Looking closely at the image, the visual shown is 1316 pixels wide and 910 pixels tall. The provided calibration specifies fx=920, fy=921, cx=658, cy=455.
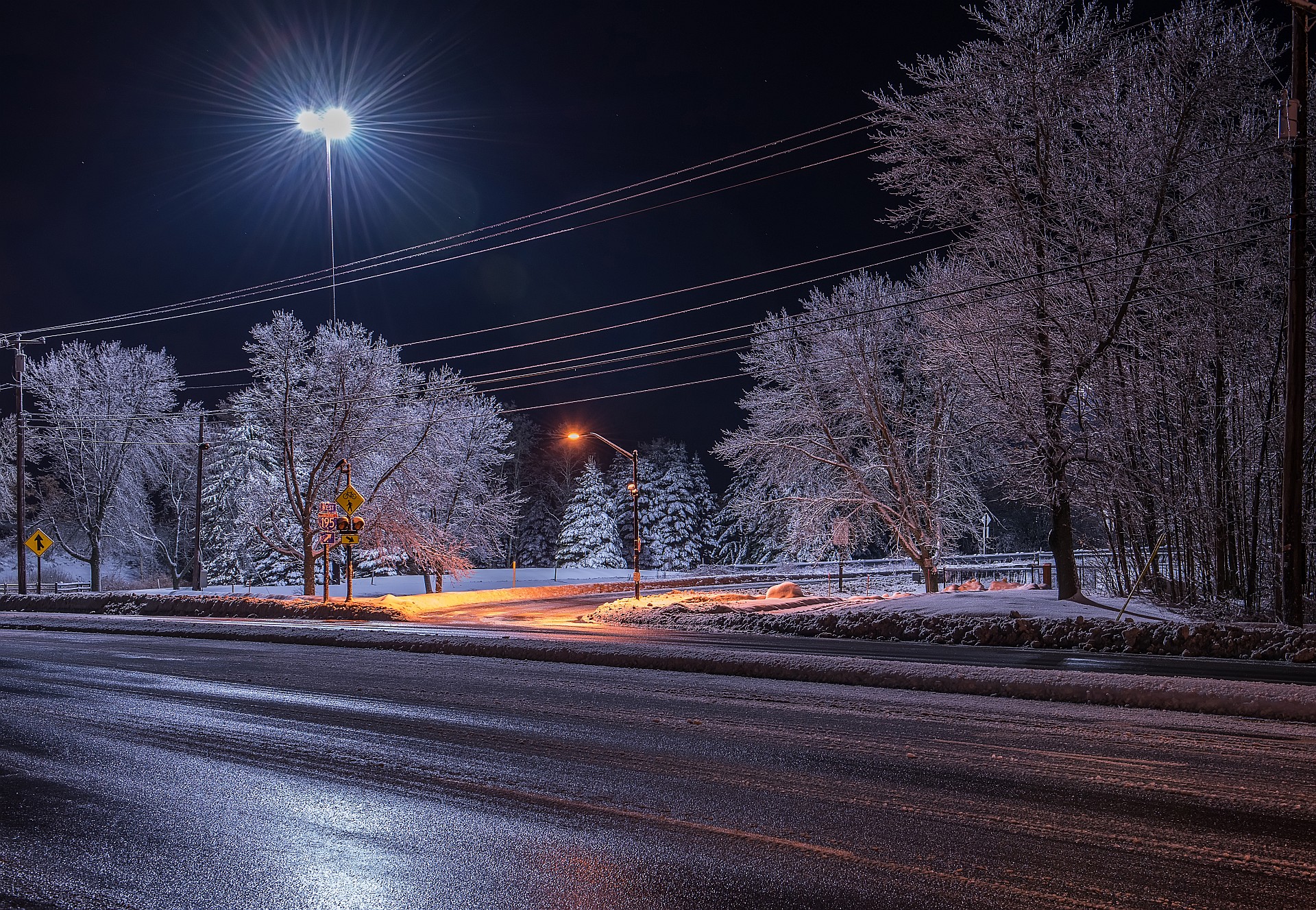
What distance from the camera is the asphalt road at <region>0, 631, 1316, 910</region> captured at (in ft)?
15.2

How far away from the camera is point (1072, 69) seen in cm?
2116

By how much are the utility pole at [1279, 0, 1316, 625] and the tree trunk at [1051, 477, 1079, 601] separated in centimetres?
563

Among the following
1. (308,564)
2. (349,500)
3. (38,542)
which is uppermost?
(349,500)

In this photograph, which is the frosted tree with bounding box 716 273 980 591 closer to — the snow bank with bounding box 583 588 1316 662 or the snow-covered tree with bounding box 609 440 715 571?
the snow bank with bounding box 583 588 1316 662

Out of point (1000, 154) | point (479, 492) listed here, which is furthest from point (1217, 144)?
point (479, 492)

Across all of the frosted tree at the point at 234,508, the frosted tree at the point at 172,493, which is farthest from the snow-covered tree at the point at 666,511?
the frosted tree at the point at 172,493

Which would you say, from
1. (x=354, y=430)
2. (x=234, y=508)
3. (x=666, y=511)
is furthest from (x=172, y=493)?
(x=666, y=511)

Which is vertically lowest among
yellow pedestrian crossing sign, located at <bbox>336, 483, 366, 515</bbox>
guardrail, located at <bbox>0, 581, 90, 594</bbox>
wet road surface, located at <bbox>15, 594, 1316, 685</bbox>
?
wet road surface, located at <bbox>15, 594, 1316, 685</bbox>

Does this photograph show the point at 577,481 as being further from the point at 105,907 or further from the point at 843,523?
the point at 105,907

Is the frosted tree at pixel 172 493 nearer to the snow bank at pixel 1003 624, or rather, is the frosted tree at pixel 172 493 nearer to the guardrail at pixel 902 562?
the guardrail at pixel 902 562

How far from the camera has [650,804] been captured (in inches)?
236

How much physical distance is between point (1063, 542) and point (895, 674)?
41.7 feet

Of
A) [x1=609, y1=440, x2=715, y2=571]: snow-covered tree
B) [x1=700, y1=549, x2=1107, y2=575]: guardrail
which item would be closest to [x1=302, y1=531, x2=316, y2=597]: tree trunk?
[x1=700, y1=549, x2=1107, y2=575]: guardrail

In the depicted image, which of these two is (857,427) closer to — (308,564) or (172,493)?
(308,564)
